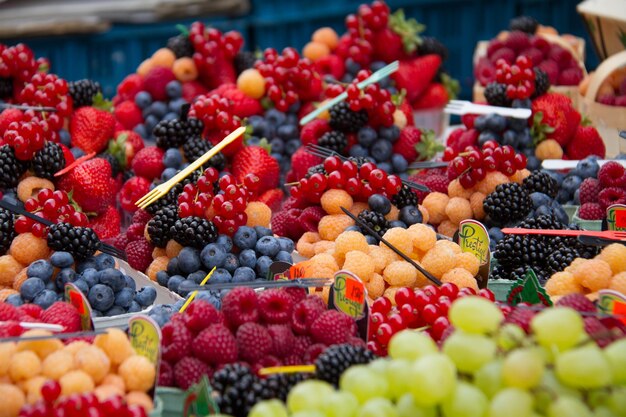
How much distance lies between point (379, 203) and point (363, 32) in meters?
1.39

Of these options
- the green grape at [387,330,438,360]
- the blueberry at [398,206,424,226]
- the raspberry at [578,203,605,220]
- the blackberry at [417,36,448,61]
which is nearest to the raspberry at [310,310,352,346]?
the green grape at [387,330,438,360]

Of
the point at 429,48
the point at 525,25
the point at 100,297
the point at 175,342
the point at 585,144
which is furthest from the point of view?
the point at 525,25

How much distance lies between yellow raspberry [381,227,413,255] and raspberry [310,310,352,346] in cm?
47

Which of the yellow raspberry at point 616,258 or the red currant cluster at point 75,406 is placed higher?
the yellow raspberry at point 616,258

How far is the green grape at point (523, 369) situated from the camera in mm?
1131

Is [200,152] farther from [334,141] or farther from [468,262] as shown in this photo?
[468,262]

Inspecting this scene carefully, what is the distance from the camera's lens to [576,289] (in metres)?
1.80

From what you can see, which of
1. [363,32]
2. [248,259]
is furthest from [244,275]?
[363,32]

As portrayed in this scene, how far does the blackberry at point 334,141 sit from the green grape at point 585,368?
67.2 inches

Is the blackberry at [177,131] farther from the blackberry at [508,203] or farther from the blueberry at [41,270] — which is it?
the blackberry at [508,203]

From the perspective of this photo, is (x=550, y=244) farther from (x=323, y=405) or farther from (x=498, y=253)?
(x=323, y=405)

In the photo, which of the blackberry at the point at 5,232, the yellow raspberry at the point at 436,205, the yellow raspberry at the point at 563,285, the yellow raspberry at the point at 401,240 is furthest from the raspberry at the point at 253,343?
the yellow raspberry at the point at 436,205

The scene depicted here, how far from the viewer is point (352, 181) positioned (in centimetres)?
226

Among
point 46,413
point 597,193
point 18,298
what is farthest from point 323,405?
point 597,193
